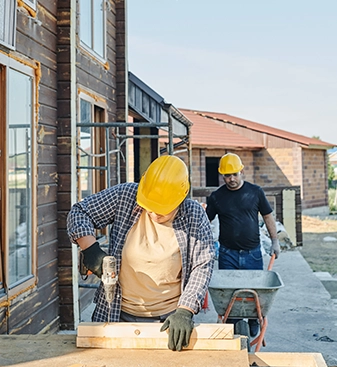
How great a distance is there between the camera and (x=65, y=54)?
17.3ft

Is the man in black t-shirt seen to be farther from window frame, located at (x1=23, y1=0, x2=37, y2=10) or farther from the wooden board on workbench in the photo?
the wooden board on workbench

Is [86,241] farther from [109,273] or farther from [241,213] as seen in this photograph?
[241,213]

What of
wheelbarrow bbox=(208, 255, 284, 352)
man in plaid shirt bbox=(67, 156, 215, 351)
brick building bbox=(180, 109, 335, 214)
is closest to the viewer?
man in plaid shirt bbox=(67, 156, 215, 351)

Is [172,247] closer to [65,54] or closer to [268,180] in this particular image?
[65,54]

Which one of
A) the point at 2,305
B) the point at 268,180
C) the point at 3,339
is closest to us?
the point at 3,339

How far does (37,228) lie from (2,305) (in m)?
1.04

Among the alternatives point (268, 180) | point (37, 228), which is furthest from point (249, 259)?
point (268, 180)

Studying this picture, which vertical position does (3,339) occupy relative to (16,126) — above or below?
below

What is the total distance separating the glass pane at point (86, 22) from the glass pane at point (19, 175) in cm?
205

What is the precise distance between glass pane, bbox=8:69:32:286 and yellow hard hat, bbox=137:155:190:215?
208 cm

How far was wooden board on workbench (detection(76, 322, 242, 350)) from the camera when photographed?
2246mm

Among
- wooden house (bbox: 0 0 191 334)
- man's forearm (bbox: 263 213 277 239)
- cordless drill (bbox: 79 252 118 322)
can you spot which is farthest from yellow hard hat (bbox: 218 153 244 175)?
cordless drill (bbox: 79 252 118 322)

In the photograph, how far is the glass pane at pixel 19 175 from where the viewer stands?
4297mm

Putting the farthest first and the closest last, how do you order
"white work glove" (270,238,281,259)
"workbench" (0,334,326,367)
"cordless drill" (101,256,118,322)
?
"white work glove" (270,238,281,259) → "cordless drill" (101,256,118,322) → "workbench" (0,334,326,367)
